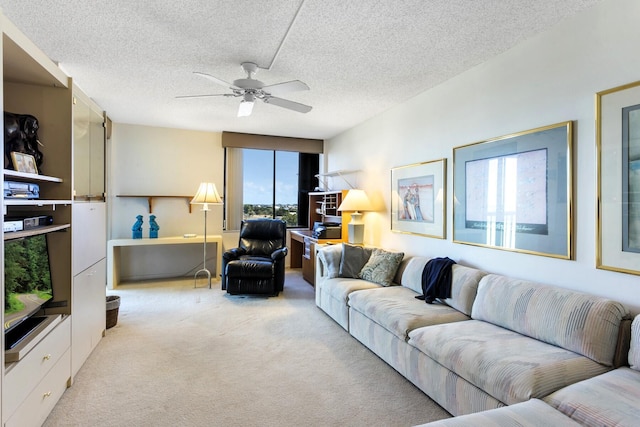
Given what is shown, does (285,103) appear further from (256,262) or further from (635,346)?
(635,346)

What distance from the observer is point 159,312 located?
3.79m

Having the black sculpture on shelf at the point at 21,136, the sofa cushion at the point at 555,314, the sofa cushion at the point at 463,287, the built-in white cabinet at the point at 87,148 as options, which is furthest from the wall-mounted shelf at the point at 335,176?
the black sculpture on shelf at the point at 21,136

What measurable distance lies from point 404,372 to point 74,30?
11.3ft

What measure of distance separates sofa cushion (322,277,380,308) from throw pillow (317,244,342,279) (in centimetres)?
9

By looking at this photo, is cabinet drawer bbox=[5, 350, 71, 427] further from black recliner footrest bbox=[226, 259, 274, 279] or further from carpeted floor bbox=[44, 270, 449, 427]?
black recliner footrest bbox=[226, 259, 274, 279]

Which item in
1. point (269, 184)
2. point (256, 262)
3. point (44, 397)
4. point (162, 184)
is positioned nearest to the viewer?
point (44, 397)

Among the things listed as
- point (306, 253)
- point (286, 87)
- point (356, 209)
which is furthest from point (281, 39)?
point (306, 253)

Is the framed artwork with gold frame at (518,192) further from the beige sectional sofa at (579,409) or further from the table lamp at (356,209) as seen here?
the table lamp at (356,209)

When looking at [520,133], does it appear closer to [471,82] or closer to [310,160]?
[471,82]

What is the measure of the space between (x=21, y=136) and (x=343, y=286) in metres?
2.77

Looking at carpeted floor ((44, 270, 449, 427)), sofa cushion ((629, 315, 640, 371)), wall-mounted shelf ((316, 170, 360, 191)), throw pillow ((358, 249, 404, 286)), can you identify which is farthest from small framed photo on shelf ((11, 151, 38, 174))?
wall-mounted shelf ((316, 170, 360, 191))

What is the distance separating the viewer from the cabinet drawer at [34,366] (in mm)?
1555

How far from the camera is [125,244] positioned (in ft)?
15.7

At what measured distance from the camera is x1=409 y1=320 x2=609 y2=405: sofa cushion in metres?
1.57
